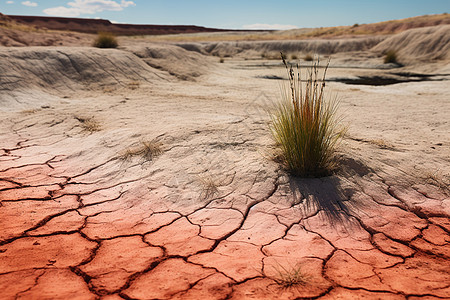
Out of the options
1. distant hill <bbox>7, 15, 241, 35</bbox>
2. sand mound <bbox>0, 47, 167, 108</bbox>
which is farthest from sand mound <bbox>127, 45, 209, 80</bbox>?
distant hill <bbox>7, 15, 241, 35</bbox>

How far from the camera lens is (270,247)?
2193 millimetres

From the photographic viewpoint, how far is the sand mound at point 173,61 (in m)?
8.77

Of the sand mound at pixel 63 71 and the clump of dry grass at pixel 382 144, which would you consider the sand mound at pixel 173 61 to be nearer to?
the sand mound at pixel 63 71

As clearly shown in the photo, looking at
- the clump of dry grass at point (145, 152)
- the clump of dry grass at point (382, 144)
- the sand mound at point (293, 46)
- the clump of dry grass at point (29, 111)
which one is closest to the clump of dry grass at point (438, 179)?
the clump of dry grass at point (382, 144)

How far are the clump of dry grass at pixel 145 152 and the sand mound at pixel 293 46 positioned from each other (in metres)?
16.6

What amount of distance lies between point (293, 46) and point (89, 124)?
17.4m

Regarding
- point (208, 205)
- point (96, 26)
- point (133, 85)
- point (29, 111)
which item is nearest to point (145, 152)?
point (208, 205)

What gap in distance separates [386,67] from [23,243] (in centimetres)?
1356

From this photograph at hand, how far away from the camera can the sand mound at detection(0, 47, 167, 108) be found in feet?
19.3

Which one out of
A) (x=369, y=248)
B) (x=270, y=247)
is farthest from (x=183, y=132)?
(x=369, y=248)

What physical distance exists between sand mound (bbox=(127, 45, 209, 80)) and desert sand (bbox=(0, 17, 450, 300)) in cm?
334

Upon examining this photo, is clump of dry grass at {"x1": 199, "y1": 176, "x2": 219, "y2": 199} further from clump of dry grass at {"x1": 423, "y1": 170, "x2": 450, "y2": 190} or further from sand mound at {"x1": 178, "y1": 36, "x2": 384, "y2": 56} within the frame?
sand mound at {"x1": 178, "y1": 36, "x2": 384, "y2": 56}

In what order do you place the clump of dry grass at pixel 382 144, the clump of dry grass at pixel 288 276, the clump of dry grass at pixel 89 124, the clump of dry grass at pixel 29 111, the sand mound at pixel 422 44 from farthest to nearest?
the sand mound at pixel 422 44 → the clump of dry grass at pixel 29 111 → the clump of dry grass at pixel 89 124 → the clump of dry grass at pixel 382 144 → the clump of dry grass at pixel 288 276

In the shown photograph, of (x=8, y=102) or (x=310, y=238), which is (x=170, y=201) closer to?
(x=310, y=238)
